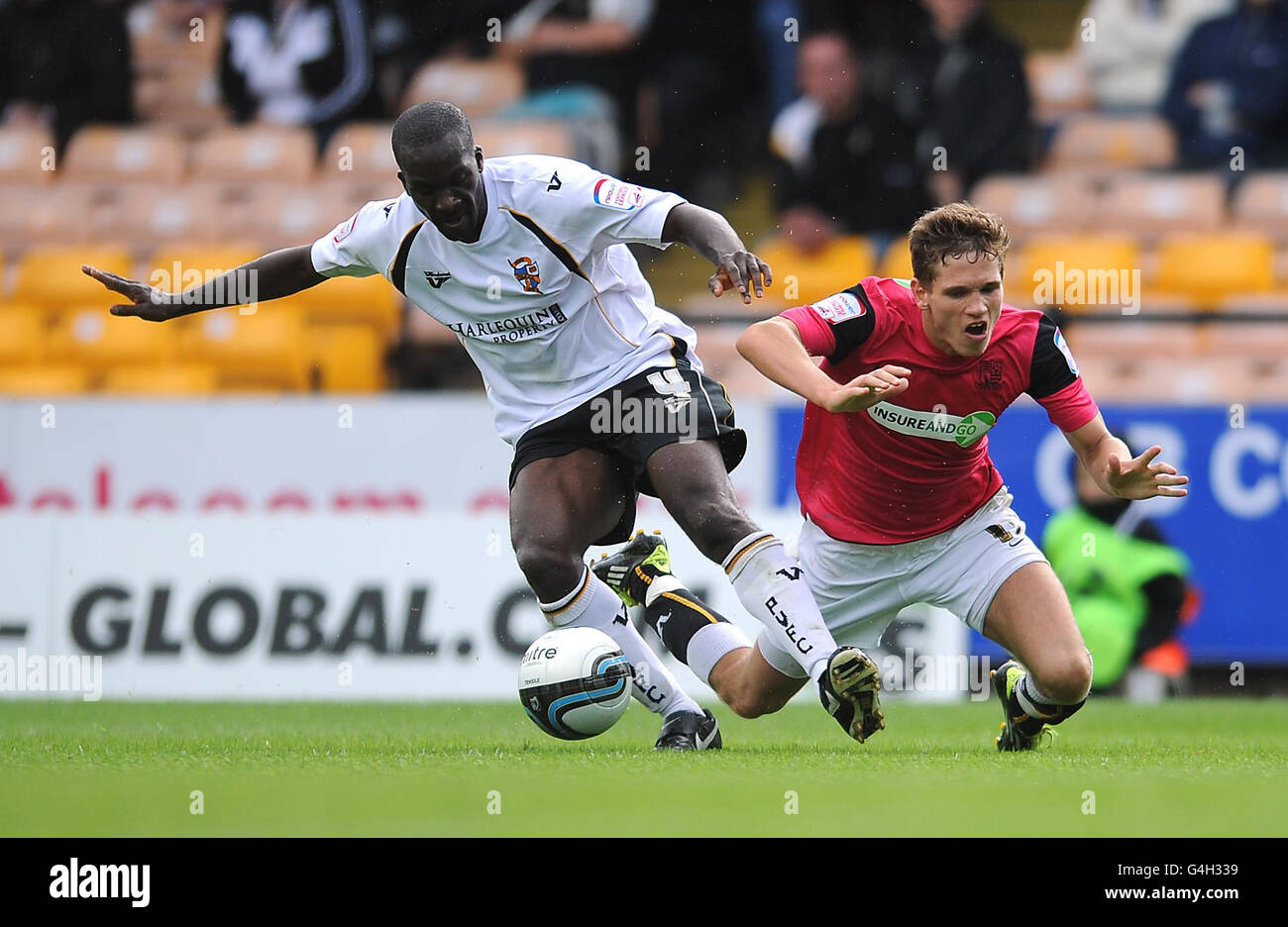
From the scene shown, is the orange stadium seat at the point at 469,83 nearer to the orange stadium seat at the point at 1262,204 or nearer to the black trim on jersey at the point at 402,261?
the orange stadium seat at the point at 1262,204

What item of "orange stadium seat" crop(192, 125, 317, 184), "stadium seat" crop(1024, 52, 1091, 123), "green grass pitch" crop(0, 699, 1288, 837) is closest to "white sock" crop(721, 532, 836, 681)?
"green grass pitch" crop(0, 699, 1288, 837)

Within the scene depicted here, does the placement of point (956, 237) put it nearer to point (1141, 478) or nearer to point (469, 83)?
point (1141, 478)

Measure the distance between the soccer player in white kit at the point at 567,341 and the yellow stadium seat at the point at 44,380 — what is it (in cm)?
562

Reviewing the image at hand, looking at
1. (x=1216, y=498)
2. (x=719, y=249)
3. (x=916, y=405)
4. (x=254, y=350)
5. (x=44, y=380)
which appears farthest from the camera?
(x=44, y=380)

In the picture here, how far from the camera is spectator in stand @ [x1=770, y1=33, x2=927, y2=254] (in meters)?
12.2

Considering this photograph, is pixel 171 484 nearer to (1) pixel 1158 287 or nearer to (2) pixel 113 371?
(2) pixel 113 371

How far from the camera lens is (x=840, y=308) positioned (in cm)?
579

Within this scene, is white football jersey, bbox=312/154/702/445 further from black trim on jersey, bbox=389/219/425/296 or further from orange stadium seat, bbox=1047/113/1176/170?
orange stadium seat, bbox=1047/113/1176/170

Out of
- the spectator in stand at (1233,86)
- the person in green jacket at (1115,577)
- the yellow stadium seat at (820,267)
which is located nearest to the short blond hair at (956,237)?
the person in green jacket at (1115,577)

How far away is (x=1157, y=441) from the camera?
392 inches

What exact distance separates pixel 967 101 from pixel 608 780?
862cm

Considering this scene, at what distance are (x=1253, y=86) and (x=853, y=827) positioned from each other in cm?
1012

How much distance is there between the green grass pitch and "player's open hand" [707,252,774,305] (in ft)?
4.52

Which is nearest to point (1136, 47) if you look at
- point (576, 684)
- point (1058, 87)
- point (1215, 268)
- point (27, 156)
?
point (1058, 87)
